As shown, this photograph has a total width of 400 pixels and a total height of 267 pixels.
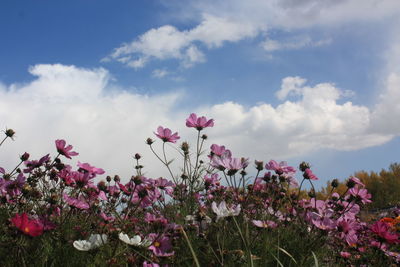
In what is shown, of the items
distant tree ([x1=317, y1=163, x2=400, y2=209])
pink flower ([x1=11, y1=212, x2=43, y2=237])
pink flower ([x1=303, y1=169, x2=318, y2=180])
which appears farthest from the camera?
distant tree ([x1=317, y1=163, x2=400, y2=209])

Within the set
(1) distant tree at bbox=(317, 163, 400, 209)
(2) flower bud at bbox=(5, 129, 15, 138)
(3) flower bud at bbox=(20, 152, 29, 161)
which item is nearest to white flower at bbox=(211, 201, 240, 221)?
(3) flower bud at bbox=(20, 152, 29, 161)

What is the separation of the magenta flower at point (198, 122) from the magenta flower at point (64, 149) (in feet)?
3.39

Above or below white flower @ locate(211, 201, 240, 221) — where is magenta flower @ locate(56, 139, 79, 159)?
above

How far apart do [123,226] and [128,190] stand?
1.20 m

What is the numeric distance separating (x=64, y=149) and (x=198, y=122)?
1.18m

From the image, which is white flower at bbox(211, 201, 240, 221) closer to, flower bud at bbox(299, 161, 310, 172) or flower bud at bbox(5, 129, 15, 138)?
flower bud at bbox(299, 161, 310, 172)

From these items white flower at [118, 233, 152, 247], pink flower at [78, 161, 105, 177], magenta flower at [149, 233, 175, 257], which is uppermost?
pink flower at [78, 161, 105, 177]

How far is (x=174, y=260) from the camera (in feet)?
7.70

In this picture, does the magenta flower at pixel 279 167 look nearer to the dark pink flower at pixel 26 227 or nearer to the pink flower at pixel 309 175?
the pink flower at pixel 309 175

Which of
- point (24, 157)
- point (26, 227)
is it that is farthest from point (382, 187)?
point (26, 227)

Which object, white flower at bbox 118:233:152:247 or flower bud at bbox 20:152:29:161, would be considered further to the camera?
flower bud at bbox 20:152:29:161

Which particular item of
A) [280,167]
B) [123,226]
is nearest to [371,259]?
[280,167]

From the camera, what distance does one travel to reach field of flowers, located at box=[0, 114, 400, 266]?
2.05m

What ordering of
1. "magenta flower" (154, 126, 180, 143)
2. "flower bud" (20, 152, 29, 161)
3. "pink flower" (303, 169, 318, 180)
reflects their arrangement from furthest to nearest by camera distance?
"flower bud" (20, 152, 29, 161) < "magenta flower" (154, 126, 180, 143) < "pink flower" (303, 169, 318, 180)
